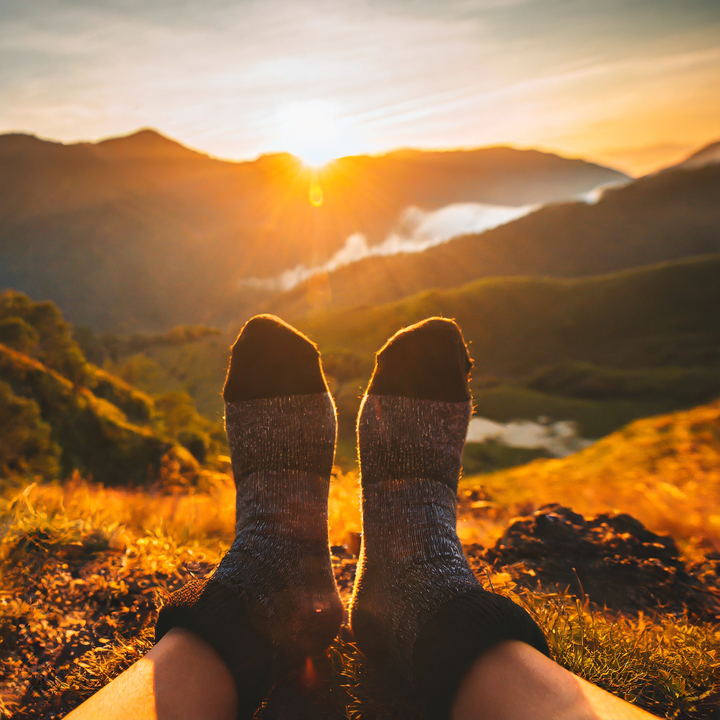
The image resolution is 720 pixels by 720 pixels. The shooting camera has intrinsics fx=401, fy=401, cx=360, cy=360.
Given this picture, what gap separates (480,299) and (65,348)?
103 ft

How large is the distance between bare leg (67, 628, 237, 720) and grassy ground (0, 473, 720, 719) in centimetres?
23

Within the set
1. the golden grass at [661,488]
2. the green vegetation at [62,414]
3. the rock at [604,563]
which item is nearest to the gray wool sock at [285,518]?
the rock at [604,563]

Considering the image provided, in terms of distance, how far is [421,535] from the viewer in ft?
4.64

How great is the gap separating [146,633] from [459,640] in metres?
0.95

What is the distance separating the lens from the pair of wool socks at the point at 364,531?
96 cm

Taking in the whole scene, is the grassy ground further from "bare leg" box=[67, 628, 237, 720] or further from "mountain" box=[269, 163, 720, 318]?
"mountain" box=[269, 163, 720, 318]

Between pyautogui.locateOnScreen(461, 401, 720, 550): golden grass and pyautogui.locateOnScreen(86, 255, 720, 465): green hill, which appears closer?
pyautogui.locateOnScreen(461, 401, 720, 550): golden grass

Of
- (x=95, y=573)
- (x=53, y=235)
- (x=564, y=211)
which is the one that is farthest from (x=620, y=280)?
(x=53, y=235)

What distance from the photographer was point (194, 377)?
28.2m

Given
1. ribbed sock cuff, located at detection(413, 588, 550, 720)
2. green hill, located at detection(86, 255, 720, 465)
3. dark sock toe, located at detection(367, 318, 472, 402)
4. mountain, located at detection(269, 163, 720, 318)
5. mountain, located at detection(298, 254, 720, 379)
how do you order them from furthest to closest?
mountain, located at detection(269, 163, 720, 318)
mountain, located at detection(298, 254, 720, 379)
green hill, located at detection(86, 255, 720, 465)
dark sock toe, located at detection(367, 318, 472, 402)
ribbed sock cuff, located at detection(413, 588, 550, 720)

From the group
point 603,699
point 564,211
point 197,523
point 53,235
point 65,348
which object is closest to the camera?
point 603,699

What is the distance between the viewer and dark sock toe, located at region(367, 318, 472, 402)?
5.72 ft

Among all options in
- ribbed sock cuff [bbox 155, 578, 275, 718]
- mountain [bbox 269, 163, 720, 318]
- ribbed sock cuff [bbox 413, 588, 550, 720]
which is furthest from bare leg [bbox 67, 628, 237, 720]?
mountain [bbox 269, 163, 720, 318]

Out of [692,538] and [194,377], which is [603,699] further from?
[194,377]
